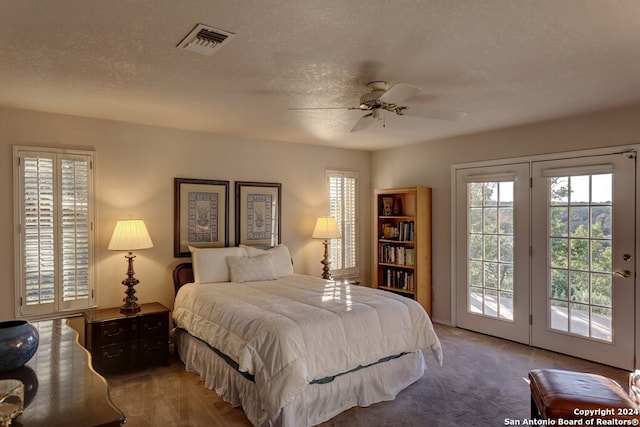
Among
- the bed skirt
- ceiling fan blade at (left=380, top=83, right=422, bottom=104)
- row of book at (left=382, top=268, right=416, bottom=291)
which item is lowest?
the bed skirt

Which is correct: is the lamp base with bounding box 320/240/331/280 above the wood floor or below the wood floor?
above

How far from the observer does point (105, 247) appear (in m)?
4.00

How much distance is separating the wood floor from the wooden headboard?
0.76 metres

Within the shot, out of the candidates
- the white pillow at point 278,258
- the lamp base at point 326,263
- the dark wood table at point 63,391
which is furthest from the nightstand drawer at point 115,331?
the lamp base at point 326,263

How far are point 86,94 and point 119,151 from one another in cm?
98

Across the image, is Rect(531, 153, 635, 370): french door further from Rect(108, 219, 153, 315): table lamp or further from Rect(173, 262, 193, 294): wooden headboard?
Rect(108, 219, 153, 315): table lamp

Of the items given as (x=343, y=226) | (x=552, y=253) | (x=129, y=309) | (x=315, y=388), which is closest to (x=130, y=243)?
(x=129, y=309)

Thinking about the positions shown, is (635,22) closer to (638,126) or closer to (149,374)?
(638,126)

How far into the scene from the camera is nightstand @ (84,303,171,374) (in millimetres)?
3508

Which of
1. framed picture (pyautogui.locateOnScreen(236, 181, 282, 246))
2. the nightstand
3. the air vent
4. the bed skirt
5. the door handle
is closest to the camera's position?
the air vent

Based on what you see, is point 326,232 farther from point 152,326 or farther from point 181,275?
point 152,326

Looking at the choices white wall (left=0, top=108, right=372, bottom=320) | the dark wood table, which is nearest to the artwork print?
white wall (left=0, top=108, right=372, bottom=320)

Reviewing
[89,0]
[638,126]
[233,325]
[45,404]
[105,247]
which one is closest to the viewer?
[45,404]

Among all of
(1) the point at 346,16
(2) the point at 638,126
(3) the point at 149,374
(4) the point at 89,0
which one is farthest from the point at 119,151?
(2) the point at 638,126
